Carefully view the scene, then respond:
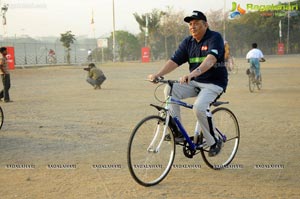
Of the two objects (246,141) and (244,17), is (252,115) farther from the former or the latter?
(244,17)

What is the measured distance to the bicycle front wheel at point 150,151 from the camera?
14.5 ft

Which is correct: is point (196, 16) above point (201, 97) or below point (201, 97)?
above

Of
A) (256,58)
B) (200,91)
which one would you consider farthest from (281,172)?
(256,58)

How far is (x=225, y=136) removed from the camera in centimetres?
548

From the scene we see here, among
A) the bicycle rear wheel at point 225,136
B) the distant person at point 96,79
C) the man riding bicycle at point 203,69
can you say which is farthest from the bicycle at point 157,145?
the distant person at point 96,79

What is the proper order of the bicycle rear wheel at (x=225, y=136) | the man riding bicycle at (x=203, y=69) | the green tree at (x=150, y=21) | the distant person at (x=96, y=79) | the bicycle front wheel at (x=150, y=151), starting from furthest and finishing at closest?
the green tree at (x=150, y=21), the distant person at (x=96, y=79), the bicycle rear wheel at (x=225, y=136), the man riding bicycle at (x=203, y=69), the bicycle front wheel at (x=150, y=151)

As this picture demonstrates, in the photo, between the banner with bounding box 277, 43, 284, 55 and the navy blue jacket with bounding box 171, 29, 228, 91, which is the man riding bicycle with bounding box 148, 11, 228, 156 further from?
the banner with bounding box 277, 43, 284, 55

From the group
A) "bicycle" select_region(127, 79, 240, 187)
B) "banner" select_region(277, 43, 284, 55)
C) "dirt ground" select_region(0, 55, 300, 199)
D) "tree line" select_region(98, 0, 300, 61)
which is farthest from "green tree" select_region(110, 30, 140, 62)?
"bicycle" select_region(127, 79, 240, 187)

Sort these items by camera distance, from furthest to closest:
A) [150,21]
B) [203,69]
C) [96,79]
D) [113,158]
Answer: [150,21], [96,79], [113,158], [203,69]

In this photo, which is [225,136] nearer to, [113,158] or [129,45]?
[113,158]

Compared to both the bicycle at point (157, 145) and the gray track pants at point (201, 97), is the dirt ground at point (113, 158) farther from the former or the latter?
the gray track pants at point (201, 97)

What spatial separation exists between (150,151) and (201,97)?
877 mm

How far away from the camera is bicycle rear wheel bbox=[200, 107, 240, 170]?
17.4ft

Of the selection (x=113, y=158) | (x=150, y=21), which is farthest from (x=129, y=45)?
(x=113, y=158)
